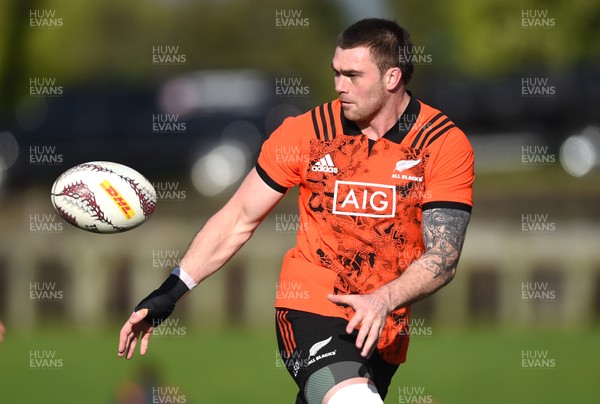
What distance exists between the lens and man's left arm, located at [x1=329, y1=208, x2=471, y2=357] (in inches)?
202

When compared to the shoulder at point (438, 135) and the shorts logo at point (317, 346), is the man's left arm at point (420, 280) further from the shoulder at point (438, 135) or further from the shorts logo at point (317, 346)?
the shoulder at point (438, 135)

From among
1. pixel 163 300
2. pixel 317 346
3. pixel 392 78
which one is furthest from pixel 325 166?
pixel 163 300

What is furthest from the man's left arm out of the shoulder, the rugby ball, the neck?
the rugby ball

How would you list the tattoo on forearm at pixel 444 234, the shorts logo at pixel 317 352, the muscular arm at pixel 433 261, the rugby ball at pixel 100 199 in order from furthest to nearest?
the rugby ball at pixel 100 199, the shorts logo at pixel 317 352, the tattoo on forearm at pixel 444 234, the muscular arm at pixel 433 261

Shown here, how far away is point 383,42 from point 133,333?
1.99 metres

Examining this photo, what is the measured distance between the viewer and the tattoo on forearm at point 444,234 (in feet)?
18.9

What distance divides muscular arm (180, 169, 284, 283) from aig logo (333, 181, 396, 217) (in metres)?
0.42

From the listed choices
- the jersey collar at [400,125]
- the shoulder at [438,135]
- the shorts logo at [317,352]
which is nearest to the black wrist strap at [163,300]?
the shorts logo at [317,352]

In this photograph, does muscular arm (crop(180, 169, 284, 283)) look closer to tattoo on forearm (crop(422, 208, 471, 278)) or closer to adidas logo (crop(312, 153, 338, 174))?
adidas logo (crop(312, 153, 338, 174))

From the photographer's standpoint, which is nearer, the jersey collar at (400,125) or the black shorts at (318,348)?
the black shorts at (318,348)

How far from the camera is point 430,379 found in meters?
11.5

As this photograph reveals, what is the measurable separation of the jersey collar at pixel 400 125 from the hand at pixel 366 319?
1192 millimetres

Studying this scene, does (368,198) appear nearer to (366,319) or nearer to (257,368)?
(366,319)

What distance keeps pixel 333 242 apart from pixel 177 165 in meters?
16.3
